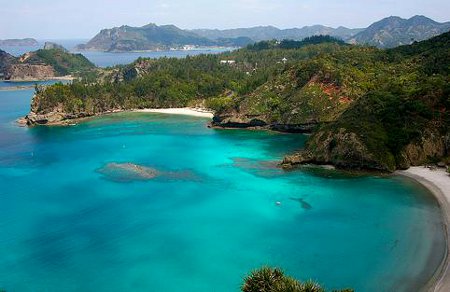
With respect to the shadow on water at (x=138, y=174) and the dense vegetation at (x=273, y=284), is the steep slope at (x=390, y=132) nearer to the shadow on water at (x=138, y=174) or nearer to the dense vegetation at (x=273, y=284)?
the shadow on water at (x=138, y=174)

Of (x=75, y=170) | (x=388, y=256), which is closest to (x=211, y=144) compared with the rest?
(x=75, y=170)

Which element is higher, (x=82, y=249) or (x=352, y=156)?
(x=352, y=156)

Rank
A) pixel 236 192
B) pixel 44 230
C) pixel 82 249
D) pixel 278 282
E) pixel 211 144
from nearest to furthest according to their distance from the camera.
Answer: pixel 278 282 → pixel 82 249 → pixel 44 230 → pixel 236 192 → pixel 211 144

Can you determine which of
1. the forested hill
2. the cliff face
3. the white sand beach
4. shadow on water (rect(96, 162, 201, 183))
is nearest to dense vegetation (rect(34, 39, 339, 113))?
the forested hill

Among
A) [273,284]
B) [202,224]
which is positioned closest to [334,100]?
[202,224]

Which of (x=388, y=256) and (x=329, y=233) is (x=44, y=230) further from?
(x=388, y=256)
